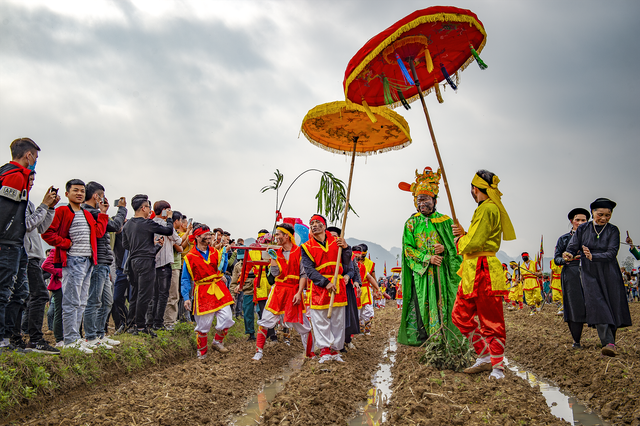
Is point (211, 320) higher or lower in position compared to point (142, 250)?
lower

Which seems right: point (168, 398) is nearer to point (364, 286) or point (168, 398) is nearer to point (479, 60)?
point (479, 60)

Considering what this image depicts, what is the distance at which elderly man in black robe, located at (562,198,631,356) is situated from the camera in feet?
16.8

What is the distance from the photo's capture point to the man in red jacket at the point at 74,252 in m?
4.95

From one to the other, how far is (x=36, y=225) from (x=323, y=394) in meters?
3.49

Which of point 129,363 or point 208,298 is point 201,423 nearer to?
point 129,363

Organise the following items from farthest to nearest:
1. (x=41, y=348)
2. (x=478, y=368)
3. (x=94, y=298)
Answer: (x=94, y=298), (x=41, y=348), (x=478, y=368)

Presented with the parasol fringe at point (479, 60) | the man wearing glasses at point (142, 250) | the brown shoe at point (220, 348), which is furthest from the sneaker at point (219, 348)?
the parasol fringe at point (479, 60)

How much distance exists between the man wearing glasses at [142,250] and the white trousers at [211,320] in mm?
833

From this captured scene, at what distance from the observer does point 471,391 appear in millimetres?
3627

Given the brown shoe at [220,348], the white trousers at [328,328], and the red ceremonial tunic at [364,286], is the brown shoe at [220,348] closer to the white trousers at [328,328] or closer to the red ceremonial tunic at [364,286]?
the white trousers at [328,328]

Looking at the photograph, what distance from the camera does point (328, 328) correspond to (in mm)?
5531

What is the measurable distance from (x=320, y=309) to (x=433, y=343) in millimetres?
1515

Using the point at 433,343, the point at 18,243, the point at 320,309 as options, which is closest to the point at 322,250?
the point at 320,309

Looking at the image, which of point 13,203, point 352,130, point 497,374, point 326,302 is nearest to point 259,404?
point 326,302
